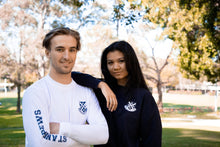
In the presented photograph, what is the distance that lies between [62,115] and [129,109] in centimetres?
78

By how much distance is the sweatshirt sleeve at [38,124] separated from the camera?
79.4 inches

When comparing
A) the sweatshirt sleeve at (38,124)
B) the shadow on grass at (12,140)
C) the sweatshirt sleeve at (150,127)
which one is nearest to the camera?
the sweatshirt sleeve at (38,124)

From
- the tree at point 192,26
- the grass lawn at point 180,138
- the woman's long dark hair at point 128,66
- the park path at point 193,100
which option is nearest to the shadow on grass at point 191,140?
the grass lawn at point 180,138

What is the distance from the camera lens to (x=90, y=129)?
2199mm

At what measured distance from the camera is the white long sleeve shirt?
204 centimetres

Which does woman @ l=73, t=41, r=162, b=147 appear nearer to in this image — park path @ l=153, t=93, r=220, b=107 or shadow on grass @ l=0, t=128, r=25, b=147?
shadow on grass @ l=0, t=128, r=25, b=147

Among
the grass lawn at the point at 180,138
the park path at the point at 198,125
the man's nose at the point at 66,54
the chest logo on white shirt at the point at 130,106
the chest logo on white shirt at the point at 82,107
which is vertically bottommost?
the park path at the point at 198,125

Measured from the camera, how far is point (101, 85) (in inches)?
100

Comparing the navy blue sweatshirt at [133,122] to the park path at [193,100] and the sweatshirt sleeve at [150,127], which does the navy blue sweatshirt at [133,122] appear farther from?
the park path at [193,100]

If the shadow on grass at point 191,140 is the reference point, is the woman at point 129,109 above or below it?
above

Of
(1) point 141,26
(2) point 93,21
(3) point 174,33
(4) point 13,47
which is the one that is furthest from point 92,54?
(3) point 174,33

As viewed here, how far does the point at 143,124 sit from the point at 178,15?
838 cm

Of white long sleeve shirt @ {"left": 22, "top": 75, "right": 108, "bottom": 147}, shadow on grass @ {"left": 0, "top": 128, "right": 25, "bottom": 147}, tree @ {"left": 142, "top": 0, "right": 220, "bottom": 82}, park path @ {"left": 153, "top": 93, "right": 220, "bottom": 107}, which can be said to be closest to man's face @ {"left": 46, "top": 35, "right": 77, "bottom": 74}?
white long sleeve shirt @ {"left": 22, "top": 75, "right": 108, "bottom": 147}

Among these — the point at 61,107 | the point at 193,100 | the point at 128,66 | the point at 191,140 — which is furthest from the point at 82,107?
the point at 193,100
